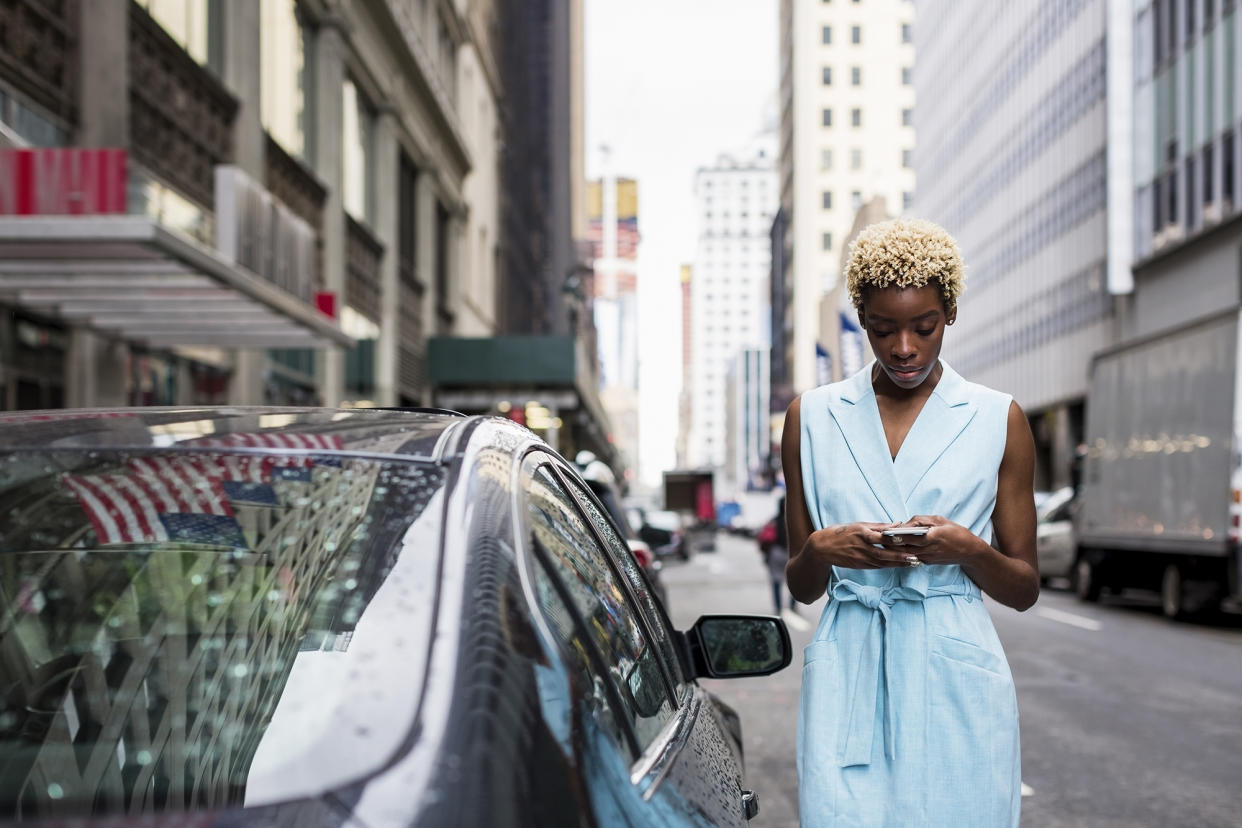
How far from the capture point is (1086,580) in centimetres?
2005

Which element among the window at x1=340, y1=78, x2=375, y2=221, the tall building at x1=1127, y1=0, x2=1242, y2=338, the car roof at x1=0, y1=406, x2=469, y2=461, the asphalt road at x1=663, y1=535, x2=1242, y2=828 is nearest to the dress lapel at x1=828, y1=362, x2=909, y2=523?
the car roof at x1=0, y1=406, x2=469, y2=461

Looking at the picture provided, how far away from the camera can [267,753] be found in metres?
1.58

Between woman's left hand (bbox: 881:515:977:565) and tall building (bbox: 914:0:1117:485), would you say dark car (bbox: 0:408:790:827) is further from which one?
tall building (bbox: 914:0:1117:485)

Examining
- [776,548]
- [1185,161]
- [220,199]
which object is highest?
[1185,161]

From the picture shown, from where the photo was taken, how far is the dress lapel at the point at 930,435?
A: 2578 millimetres

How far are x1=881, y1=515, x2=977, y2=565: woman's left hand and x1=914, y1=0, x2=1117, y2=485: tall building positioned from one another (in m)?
37.3

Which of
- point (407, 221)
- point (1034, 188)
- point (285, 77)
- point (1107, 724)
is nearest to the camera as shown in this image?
point (1107, 724)

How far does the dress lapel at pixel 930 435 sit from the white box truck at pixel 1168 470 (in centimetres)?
1347

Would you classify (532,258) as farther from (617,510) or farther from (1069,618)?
(617,510)

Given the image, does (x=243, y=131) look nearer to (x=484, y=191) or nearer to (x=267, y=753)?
(x=267, y=753)

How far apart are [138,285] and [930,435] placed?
402 inches

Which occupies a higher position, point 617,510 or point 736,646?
point 736,646

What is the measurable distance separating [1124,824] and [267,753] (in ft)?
17.2

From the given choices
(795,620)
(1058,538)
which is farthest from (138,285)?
(1058,538)
